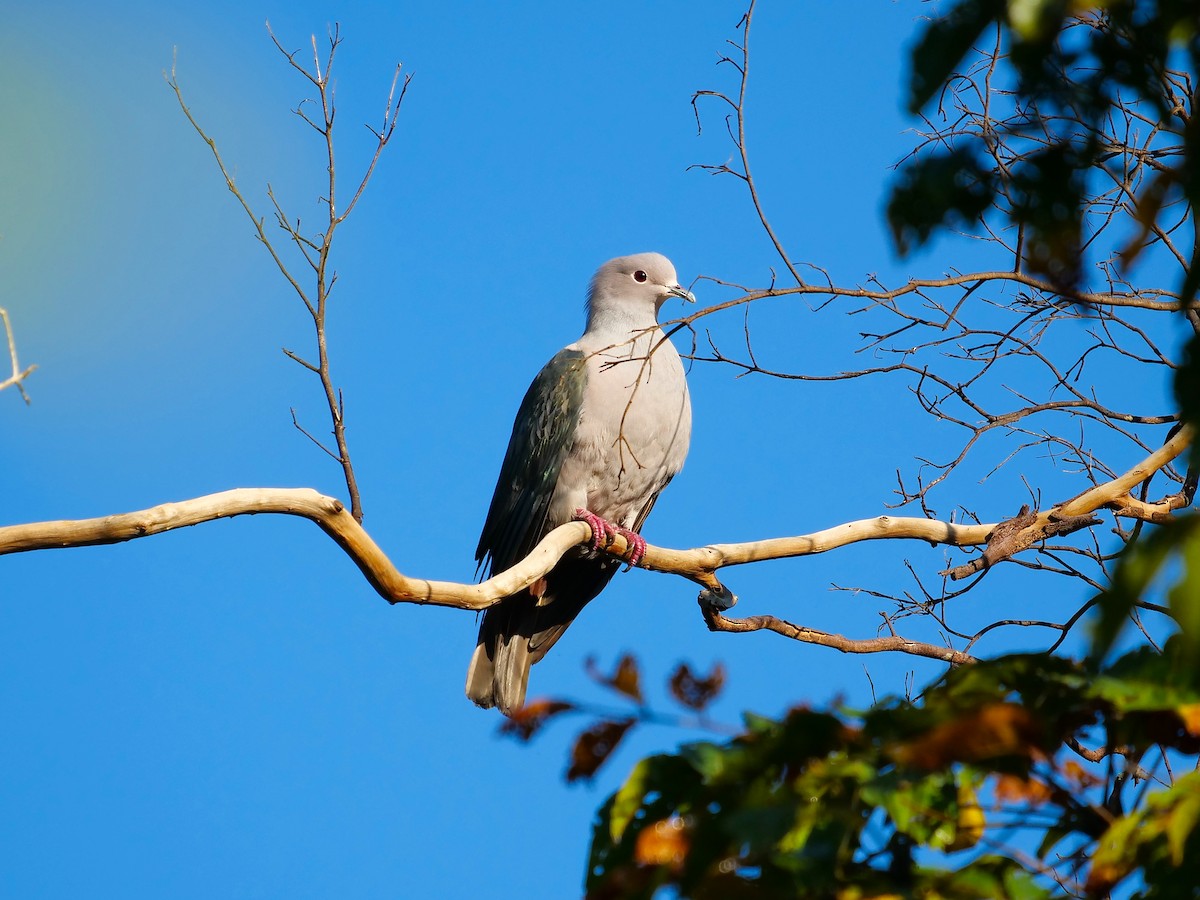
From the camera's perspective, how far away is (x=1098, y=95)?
3.17ft

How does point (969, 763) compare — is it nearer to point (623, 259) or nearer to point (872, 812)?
point (872, 812)

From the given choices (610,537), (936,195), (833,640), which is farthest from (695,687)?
(610,537)

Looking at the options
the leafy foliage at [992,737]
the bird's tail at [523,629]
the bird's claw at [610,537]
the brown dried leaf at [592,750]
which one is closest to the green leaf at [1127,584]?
the leafy foliage at [992,737]

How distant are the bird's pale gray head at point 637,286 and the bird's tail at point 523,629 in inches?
53.2

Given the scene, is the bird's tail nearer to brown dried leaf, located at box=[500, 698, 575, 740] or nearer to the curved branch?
the curved branch

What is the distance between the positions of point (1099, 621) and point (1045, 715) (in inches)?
20.7

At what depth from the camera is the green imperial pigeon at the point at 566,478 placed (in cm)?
543

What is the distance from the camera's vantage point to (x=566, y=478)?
5477mm

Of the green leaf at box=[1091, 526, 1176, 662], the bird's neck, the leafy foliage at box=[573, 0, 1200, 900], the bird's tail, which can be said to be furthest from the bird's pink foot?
the green leaf at box=[1091, 526, 1176, 662]

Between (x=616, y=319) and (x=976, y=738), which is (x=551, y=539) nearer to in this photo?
(x=616, y=319)

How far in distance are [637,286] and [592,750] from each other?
16.2 ft

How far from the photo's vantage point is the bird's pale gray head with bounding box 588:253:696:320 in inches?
238

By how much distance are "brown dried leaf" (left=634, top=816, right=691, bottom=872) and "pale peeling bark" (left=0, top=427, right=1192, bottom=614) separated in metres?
1.94

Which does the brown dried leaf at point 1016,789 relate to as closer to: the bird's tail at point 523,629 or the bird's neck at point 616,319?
the bird's tail at point 523,629
